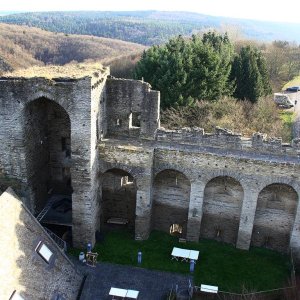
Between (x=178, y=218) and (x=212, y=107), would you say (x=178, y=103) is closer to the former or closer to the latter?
(x=212, y=107)

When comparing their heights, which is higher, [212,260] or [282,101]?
[282,101]

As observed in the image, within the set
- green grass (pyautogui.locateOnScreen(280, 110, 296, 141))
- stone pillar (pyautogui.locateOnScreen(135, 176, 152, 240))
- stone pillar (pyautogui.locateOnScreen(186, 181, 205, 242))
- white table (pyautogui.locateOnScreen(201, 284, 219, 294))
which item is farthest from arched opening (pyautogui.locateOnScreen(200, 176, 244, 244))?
green grass (pyautogui.locateOnScreen(280, 110, 296, 141))

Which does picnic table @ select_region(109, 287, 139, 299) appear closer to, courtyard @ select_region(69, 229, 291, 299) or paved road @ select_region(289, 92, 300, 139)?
courtyard @ select_region(69, 229, 291, 299)

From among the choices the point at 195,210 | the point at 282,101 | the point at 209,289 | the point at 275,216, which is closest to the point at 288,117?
the point at 282,101

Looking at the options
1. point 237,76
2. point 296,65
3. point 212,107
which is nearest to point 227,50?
point 237,76

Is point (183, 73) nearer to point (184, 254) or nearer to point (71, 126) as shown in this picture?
point (71, 126)

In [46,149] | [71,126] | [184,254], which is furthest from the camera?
[46,149]

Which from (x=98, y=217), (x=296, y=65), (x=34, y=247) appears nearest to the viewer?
(x=34, y=247)
